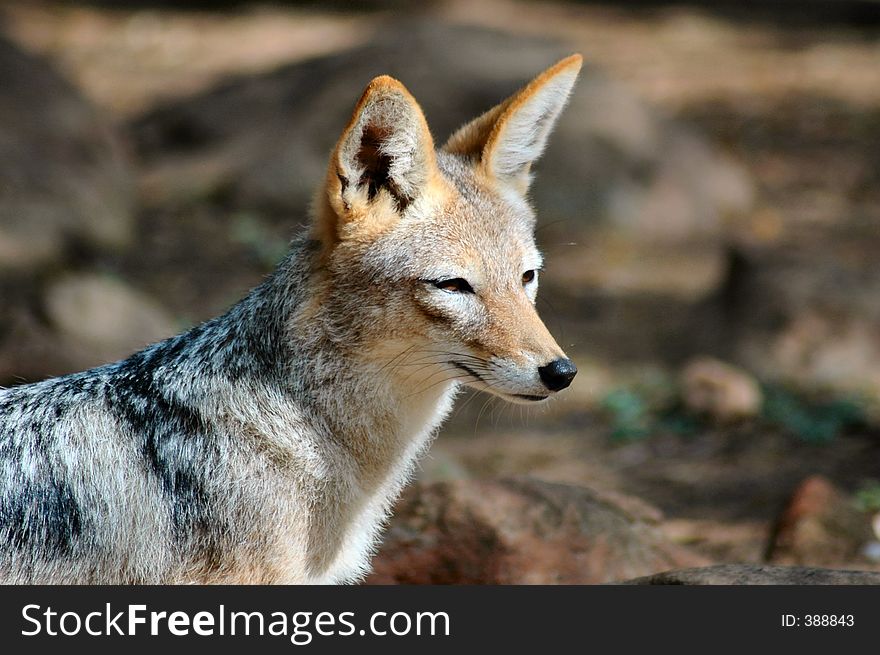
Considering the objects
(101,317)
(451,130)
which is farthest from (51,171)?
(451,130)

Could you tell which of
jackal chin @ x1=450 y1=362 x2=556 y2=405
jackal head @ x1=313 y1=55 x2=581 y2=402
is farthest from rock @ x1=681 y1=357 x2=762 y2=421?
jackal chin @ x1=450 y1=362 x2=556 y2=405

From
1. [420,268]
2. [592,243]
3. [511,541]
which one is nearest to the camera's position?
[420,268]

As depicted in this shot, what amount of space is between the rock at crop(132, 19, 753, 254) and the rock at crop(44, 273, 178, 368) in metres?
3.60

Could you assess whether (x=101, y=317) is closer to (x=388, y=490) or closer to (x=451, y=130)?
(x=388, y=490)

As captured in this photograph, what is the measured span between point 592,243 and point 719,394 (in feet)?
14.4

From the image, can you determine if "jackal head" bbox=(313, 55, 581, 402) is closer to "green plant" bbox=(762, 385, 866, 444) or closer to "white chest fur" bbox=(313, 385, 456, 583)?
"white chest fur" bbox=(313, 385, 456, 583)

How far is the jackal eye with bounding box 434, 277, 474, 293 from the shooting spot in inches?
200

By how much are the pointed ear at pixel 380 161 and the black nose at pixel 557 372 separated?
40.8 inches

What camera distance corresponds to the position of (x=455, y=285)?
511 cm

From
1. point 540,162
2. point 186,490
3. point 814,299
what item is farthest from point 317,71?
point 186,490

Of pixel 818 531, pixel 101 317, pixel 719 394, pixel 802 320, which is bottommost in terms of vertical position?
pixel 818 531

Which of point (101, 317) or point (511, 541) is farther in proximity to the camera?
point (101, 317)

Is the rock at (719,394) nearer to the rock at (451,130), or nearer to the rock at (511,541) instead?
the rock at (511,541)

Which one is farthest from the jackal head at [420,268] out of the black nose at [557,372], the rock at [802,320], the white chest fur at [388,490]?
the rock at [802,320]
